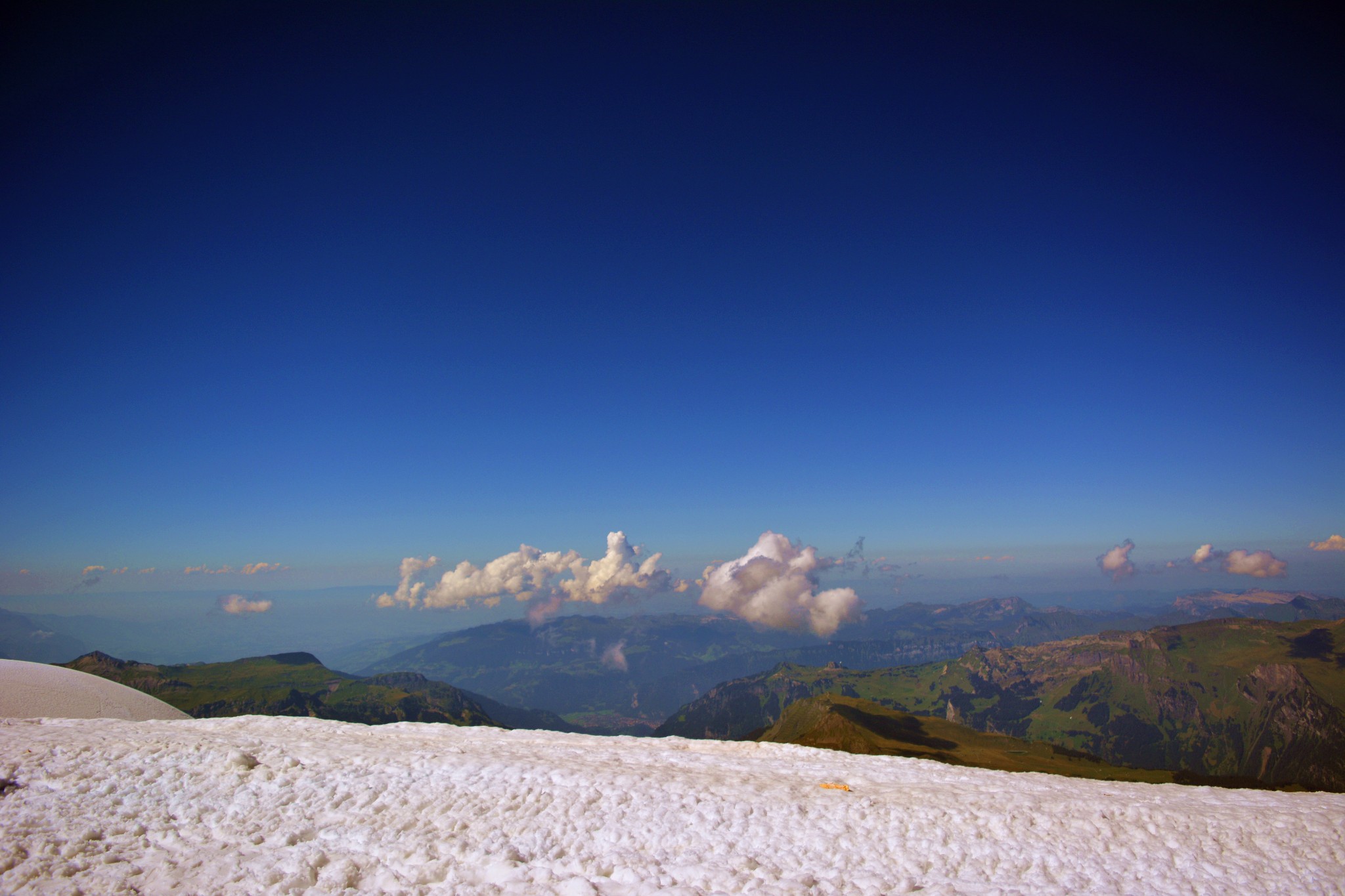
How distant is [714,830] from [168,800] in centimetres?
1119

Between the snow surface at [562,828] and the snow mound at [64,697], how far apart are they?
1131 centimetres

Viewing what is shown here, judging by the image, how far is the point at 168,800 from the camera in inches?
478

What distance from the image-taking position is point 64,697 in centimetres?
2527

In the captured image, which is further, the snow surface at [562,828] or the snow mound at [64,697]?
the snow mound at [64,697]

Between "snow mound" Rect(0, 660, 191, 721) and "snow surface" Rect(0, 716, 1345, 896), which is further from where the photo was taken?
"snow mound" Rect(0, 660, 191, 721)

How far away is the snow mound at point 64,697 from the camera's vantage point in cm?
2362

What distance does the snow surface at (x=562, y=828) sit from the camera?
32.5 feet

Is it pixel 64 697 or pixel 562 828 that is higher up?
pixel 64 697

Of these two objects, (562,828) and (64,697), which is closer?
(562,828)

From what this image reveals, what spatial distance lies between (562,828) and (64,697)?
2766cm

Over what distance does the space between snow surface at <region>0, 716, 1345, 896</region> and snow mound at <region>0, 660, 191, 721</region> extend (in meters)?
11.3

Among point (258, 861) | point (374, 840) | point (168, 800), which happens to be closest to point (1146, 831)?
point (374, 840)

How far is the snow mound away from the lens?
77.5 ft

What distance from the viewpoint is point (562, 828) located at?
37.9 feet
